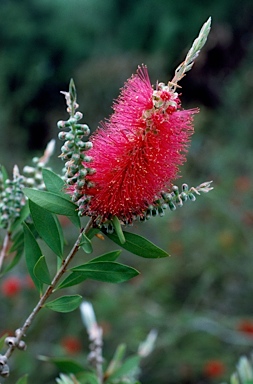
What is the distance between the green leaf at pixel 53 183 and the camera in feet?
2.66

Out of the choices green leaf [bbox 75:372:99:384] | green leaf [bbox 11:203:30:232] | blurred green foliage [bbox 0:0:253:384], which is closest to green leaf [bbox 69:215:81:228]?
green leaf [bbox 11:203:30:232]

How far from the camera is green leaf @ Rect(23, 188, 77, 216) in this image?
0.76m

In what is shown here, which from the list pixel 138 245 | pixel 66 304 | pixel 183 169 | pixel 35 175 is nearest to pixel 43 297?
pixel 66 304

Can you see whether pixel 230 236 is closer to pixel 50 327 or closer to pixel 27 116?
pixel 50 327

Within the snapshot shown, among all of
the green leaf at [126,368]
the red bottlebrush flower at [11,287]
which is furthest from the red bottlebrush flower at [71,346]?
the green leaf at [126,368]

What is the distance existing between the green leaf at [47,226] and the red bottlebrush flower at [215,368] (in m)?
2.26

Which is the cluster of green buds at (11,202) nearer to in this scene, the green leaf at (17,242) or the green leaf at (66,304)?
the green leaf at (17,242)

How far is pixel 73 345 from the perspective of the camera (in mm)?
2785

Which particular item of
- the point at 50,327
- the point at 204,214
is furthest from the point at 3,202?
the point at 204,214

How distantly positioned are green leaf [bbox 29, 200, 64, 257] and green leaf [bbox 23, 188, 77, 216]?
30 mm

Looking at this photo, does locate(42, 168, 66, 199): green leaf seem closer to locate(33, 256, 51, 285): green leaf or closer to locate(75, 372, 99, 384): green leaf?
locate(33, 256, 51, 285): green leaf

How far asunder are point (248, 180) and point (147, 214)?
132 inches

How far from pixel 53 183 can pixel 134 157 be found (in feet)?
0.46

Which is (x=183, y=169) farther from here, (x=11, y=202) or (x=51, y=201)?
(x=51, y=201)
